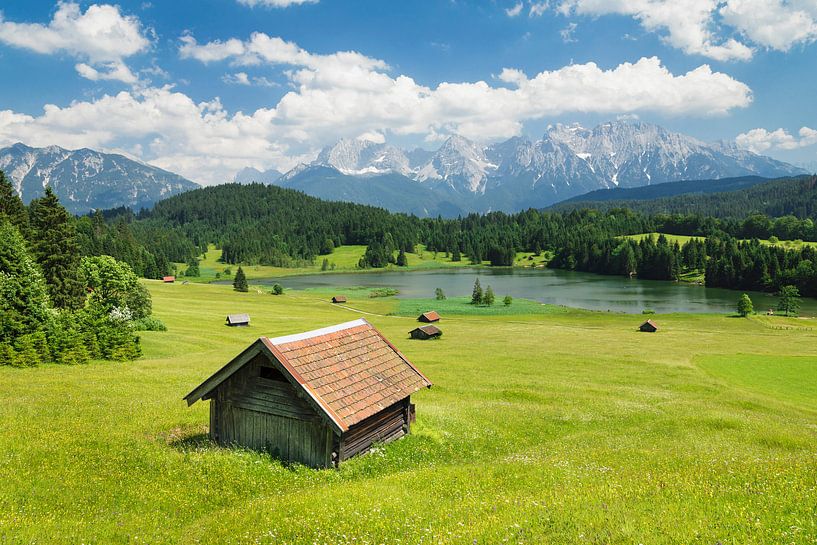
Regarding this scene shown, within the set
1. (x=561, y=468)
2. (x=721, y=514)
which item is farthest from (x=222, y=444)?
(x=721, y=514)

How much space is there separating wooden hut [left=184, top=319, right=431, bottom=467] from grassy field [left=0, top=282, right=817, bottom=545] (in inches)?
35.2

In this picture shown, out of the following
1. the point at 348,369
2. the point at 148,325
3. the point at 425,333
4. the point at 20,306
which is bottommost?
the point at 425,333

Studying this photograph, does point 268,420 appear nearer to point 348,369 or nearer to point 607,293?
point 348,369

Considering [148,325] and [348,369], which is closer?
[348,369]

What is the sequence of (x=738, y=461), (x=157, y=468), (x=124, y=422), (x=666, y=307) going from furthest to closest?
1. (x=666, y=307)
2. (x=124, y=422)
3. (x=738, y=461)
4. (x=157, y=468)

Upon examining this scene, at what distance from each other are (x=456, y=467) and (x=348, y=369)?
18.8ft

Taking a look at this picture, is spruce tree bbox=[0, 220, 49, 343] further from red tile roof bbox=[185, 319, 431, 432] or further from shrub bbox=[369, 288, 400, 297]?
shrub bbox=[369, 288, 400, 297]

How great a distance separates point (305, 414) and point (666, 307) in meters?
126

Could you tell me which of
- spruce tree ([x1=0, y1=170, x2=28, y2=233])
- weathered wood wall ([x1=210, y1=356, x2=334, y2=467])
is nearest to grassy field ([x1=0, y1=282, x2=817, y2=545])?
weathered wood wall ([x1=210, y1=356, x2=334, y2=467])

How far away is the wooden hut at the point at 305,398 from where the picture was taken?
728 inches

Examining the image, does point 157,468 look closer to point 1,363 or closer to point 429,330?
point 1,363

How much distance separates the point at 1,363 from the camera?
3775cm

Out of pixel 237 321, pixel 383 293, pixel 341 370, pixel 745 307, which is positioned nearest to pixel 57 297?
pixel 237 321

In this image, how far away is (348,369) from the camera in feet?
68.7
